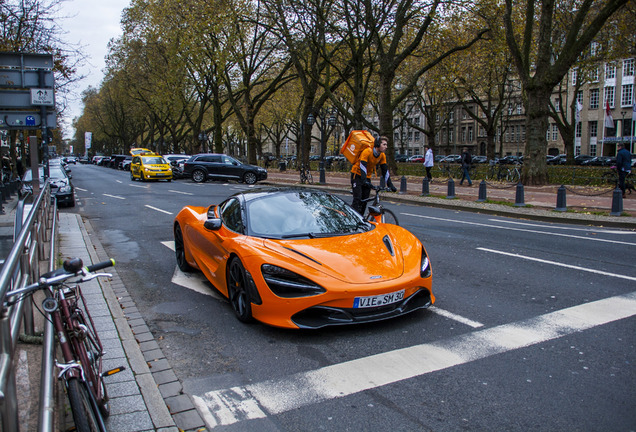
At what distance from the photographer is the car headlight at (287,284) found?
489cm

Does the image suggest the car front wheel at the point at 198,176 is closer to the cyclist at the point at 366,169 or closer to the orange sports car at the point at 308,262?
the cyclist at the point at 366,169

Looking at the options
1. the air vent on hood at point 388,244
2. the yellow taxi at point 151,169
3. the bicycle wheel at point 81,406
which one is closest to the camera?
the bicycle wheel at point 81,406

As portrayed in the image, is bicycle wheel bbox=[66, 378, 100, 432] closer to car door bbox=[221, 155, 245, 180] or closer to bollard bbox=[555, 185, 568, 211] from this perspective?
bollard bbox=[555, 185, 568, 211]

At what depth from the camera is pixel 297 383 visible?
4.11m

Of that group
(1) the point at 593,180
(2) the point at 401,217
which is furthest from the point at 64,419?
(1) the point at 593,180

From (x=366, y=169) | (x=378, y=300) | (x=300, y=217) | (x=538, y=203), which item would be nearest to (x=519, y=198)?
(x=538, y=203)

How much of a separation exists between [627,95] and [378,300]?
6950 centimetres

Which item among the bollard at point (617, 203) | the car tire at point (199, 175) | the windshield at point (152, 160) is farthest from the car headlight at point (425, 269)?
the windshield at point (152, 160)

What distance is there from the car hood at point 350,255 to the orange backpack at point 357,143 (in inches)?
196

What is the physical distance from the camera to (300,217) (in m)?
6.22

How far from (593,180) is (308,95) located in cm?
1781

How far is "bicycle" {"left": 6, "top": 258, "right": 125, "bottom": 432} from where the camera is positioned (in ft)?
8.52

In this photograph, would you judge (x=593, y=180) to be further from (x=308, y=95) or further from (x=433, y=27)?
(x=308, y=95)

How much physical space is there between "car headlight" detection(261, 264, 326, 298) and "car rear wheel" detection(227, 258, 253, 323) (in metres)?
0.38
